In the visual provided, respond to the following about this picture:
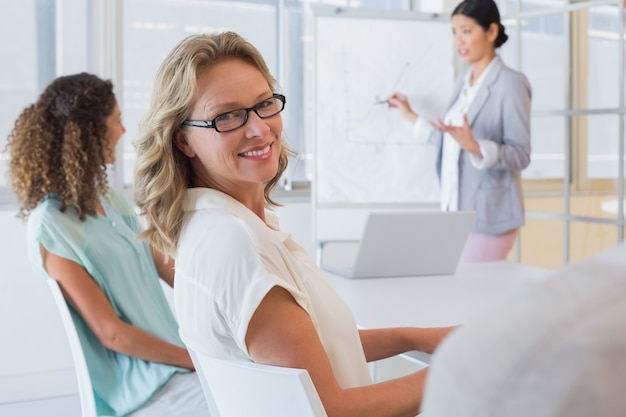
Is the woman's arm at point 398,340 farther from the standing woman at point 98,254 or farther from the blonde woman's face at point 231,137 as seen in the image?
the standing woman at point 98,254

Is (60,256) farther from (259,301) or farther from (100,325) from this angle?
(259,301)

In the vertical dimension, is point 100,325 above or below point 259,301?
below

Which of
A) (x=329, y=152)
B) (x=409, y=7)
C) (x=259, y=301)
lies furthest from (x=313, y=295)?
(x=409, y=7)

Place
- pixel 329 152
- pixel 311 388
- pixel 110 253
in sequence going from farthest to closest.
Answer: pixel 329 152, pixel 110 253, pixel 311 388

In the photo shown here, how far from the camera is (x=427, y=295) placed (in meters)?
2.25

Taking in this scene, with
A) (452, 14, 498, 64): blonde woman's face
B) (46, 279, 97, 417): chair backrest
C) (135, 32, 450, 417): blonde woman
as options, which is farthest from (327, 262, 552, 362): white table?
(452, 14, 498, 64): blonde woman's face

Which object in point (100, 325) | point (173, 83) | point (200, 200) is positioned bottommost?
point (100, 325)

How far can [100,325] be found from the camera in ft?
6.44

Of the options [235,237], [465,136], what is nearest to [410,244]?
[465,136]

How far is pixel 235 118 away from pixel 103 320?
793 mm

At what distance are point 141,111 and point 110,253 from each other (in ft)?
7.09

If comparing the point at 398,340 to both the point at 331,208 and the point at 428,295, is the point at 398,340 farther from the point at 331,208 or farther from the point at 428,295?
the point at 331,208

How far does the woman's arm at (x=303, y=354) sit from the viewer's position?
1165 millimetres

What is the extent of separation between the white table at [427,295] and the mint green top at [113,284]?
1.62 feet
